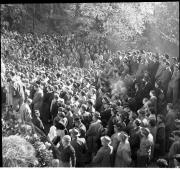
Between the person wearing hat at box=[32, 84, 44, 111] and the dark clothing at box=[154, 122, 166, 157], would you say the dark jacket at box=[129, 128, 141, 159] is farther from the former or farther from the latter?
the person wearing hat at box=[32, 84, 44, 111]

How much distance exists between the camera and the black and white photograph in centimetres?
885

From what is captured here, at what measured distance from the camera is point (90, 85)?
926 cm

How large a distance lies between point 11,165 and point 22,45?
227 centimetres

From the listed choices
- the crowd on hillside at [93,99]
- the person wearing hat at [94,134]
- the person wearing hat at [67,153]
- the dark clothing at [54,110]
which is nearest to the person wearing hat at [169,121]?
the crowd on hillside at [93,99]

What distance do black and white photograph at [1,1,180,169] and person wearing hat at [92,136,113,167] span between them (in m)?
0.02

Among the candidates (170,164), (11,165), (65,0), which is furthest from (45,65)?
(170,164)

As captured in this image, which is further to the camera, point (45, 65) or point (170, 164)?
point (45, 65)

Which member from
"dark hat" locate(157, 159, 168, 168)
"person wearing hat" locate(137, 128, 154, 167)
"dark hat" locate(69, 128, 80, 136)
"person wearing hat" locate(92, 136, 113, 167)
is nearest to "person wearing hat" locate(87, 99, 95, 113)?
"dark hat" locate(69, 128, 80, 136)

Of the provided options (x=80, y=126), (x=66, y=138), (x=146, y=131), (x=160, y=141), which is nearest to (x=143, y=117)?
(x=146, y=131)

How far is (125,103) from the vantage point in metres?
9.03

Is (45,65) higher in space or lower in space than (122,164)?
higher

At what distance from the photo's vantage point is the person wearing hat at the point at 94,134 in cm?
895

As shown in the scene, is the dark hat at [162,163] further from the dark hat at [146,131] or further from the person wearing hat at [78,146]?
the person wearing hat at [78,146]

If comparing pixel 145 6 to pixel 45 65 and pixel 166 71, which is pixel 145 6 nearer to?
pixel 166 71
